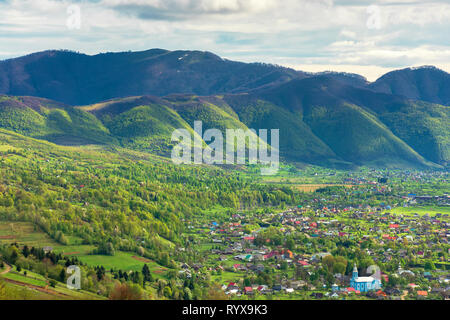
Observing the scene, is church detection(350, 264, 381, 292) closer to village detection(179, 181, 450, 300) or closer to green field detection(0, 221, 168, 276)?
village detection(179, 181, 450, 300)

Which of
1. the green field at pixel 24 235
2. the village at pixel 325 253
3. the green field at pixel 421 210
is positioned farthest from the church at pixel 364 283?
the green field at pixel 421 210

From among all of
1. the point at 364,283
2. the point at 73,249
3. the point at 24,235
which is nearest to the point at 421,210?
the point at 364,283

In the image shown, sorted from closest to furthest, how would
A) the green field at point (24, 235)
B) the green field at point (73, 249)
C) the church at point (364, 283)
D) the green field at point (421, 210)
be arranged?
the church at point (364, 283)
the green field at point (73, 249)
the green field at point (24, 235)
the green field at point (421, 210)

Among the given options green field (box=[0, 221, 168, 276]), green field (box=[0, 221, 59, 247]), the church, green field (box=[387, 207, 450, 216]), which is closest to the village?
the church

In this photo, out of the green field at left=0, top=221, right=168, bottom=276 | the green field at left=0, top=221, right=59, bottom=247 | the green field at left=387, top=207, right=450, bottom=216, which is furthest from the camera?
the green field at left=387, top=207, right=450, bottom=216

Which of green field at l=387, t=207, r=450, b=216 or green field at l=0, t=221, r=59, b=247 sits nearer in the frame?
green field at l=0, t=221, r=59, b=247

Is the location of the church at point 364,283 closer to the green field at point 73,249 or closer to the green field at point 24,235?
the green field at point 73,249
